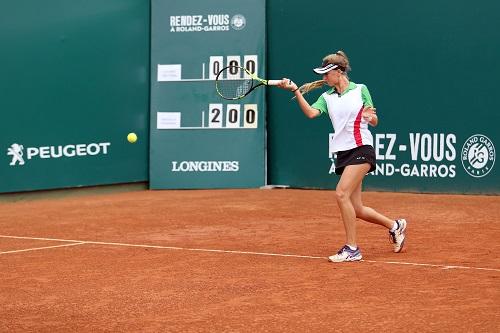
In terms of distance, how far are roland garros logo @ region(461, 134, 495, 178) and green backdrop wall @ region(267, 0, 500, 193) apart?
1 centimetres

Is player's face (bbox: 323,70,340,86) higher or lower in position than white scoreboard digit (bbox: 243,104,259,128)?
higher

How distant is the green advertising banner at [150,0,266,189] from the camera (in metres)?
16.3

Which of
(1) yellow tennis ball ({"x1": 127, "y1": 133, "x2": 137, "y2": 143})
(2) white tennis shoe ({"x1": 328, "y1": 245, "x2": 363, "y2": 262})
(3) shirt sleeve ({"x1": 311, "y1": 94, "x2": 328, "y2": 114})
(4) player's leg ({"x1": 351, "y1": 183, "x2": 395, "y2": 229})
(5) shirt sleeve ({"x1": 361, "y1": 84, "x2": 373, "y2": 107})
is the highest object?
(5) shirt sleeve ({"x1": 361, "y1": 84, "x2": 373, "y2": 107})

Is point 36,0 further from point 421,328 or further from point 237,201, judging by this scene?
point 421,328

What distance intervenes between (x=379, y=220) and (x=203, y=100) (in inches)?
281

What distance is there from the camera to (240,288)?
8102mm

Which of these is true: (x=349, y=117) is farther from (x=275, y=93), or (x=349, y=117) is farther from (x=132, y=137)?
(x=275, y=93)

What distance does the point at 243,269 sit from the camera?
8992 millimetres

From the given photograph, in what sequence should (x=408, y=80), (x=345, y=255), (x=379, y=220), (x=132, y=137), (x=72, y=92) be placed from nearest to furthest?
(x=345, y=255) → (x=379, y=220) → (x=408, y=80) → (x=72, y=92) → (x=132, y=137)

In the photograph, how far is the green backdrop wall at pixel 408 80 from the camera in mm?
14773

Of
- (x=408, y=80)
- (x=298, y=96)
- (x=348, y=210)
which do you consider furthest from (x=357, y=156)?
(x=408, y=80)

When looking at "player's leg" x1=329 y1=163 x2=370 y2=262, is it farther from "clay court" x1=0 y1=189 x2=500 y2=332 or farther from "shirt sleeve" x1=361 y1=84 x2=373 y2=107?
"shirt sleeve" x1=361 y1=84 x2=373 y2=107

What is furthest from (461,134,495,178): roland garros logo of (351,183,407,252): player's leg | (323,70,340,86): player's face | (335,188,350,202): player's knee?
(335,188,350,202): player's knee

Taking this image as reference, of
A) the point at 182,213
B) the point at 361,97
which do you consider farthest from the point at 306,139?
the point at 361,97
